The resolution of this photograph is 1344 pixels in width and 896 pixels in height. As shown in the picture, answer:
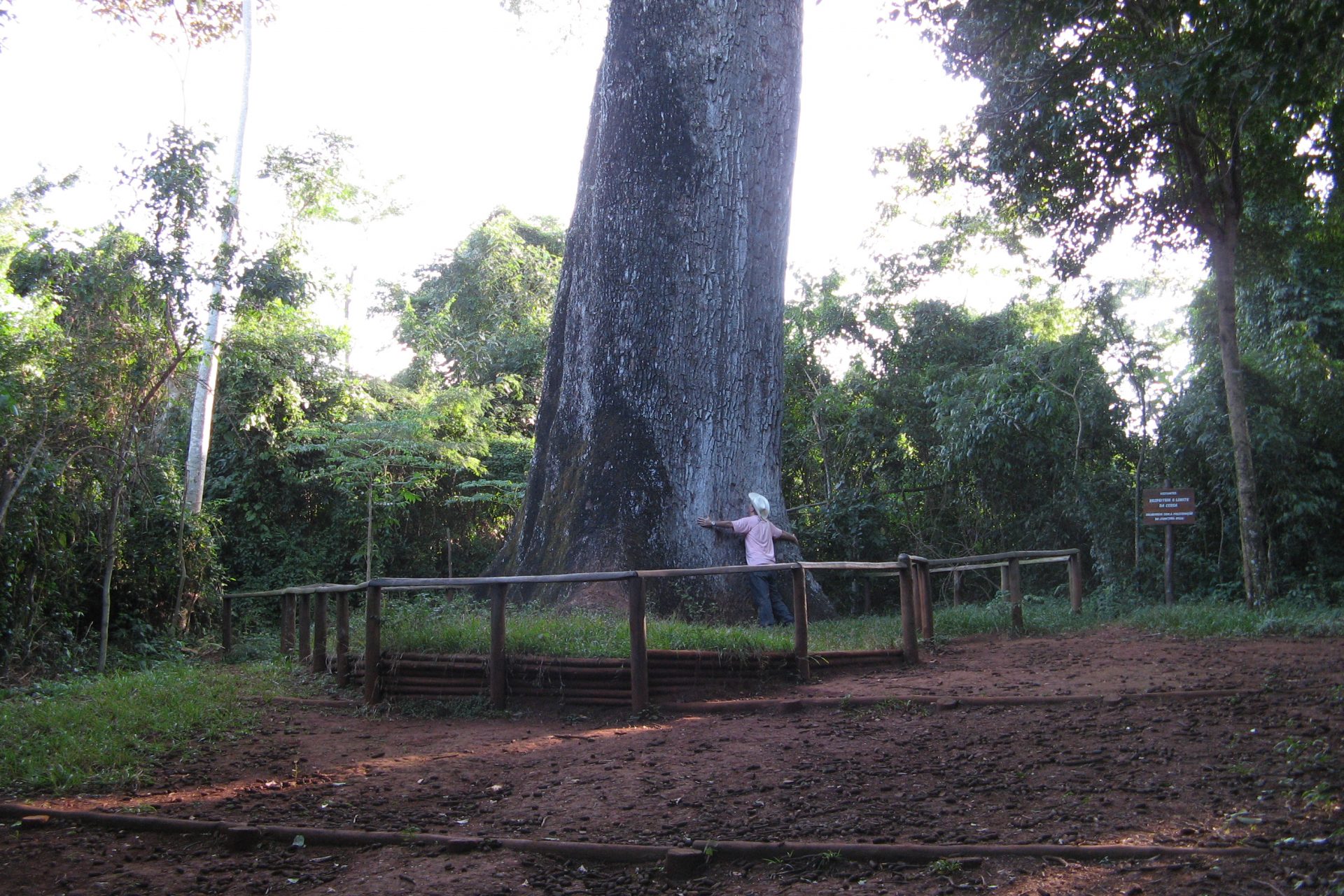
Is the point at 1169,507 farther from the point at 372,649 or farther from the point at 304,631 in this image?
the point at 304,631

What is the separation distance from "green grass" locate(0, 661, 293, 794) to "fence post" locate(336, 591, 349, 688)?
550mm

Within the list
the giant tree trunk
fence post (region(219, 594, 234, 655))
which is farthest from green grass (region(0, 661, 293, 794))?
the giant tree trunk

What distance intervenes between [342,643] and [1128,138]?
1000 cm

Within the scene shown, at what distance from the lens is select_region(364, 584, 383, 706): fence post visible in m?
6.75

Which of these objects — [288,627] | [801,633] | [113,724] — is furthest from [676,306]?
[113,724]

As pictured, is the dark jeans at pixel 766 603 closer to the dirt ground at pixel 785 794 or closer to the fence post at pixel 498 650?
the dirt ground at pixel 785 794

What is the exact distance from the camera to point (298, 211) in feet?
67.8

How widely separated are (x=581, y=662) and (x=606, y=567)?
7.03 ft

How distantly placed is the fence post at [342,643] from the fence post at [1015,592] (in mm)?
6177

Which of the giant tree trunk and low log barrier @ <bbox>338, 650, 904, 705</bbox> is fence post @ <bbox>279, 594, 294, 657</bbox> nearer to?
the giant tree trunk

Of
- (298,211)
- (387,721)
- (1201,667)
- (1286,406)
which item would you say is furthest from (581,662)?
(298,211)

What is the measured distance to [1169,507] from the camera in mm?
11180

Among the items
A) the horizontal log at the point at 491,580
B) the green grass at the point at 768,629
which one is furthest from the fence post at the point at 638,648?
the green grass at the point at 768,629

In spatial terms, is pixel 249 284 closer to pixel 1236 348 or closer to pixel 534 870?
pixel 534 870
